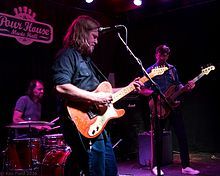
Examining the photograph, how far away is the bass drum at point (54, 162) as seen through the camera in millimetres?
5613

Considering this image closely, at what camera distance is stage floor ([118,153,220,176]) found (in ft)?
21.7

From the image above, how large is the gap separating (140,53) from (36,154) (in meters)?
4.70

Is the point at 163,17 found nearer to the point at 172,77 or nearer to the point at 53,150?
the point at 172,77

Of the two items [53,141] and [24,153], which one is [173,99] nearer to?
[53,141]

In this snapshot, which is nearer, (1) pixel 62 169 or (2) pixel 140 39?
(1) pixel 62 169

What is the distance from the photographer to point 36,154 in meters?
6.08

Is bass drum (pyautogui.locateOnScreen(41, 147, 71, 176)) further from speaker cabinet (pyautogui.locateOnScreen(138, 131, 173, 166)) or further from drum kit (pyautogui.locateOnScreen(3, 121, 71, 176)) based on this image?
speaker cabinet (pyautogui.locateOnScreen(138, 131, 173, 166))

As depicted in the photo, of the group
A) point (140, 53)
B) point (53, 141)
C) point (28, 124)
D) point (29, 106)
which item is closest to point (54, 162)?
point (53, 141)

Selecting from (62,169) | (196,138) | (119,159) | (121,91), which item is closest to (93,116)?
(121,91)

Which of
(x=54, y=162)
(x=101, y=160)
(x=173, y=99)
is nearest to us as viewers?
(x=101, y=160)

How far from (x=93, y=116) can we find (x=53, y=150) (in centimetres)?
277

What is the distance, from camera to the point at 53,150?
582 centimetres

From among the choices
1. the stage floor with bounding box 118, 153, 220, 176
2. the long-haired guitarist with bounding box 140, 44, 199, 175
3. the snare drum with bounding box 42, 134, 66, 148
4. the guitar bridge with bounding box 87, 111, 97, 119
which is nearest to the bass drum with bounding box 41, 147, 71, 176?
the snare drum with bounding box 42, 134, 66, 148

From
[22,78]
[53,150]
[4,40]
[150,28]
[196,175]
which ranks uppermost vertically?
[150,28]
